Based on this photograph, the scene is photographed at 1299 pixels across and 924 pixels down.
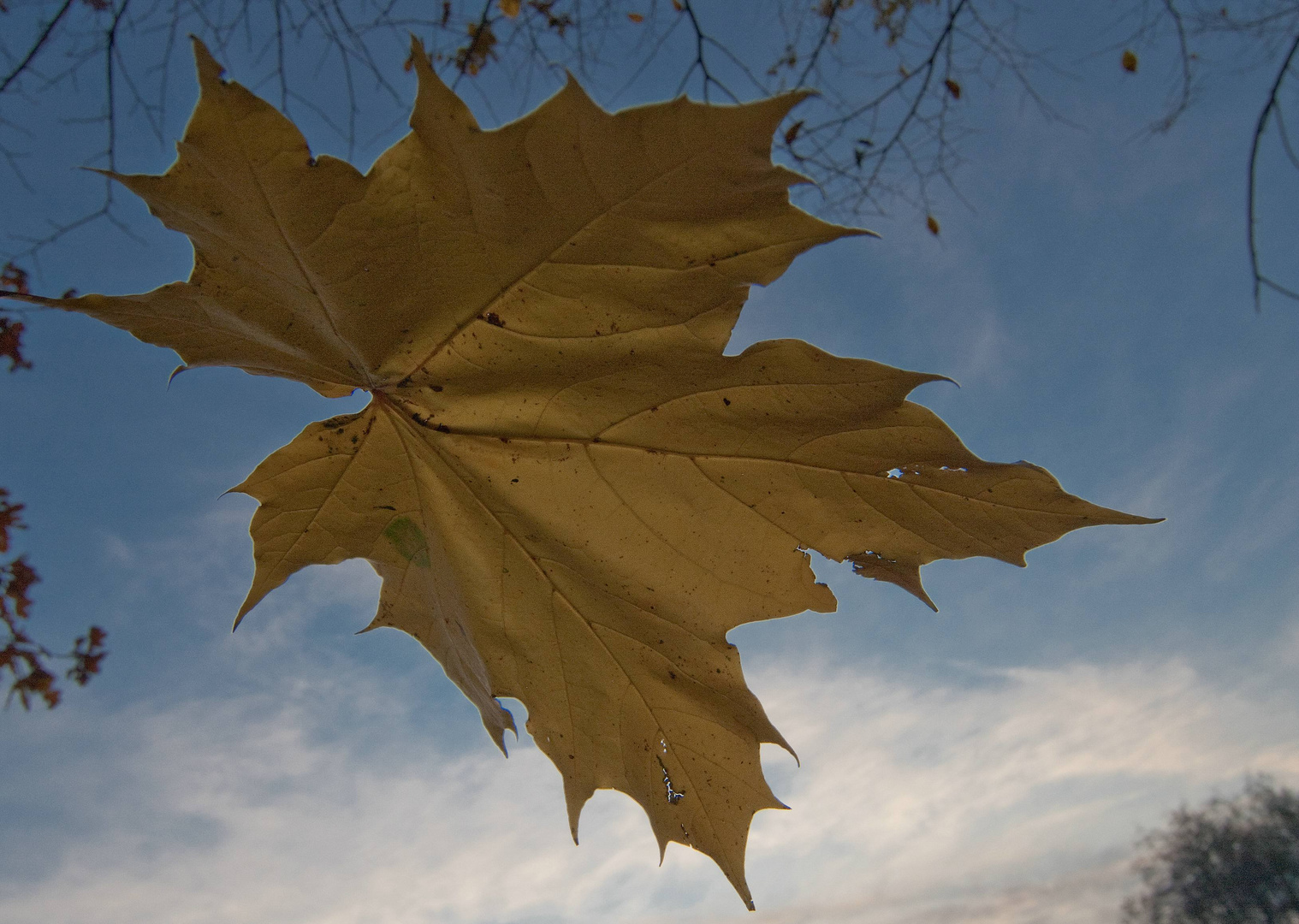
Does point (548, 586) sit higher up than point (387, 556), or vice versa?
point (387, 556)

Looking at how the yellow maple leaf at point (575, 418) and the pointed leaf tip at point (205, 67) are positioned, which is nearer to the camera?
the pointed leaf tip at point (205, 67)

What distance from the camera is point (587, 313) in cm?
88

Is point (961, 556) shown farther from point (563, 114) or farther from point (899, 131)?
point (899, 131)

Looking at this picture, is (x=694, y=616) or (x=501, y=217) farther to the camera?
(x=694, y=616)

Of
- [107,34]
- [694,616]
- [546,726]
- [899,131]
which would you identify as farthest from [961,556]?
[107,34]

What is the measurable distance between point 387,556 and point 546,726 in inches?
15.0

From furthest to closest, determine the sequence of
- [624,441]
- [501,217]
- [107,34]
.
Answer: [107,34] → [624,441] → [501,217]

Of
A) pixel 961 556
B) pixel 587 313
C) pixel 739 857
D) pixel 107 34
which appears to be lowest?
pixel 739 857

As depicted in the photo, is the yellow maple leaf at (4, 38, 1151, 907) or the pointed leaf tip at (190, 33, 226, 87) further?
the yellow maple leaf at (4, 38, 1151, 907)

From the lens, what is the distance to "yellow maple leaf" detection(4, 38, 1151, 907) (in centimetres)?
70

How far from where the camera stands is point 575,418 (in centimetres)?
102

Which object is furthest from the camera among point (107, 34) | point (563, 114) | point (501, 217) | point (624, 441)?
point (107, 34)

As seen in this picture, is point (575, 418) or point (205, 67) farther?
point (575, 418)

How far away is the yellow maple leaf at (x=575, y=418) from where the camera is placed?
2.31ft
